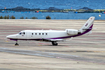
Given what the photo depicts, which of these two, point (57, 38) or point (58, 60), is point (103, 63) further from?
point (57, 38)

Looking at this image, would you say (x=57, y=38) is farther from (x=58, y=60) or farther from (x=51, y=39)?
(x=58, y=60)

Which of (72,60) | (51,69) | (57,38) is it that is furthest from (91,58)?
(57,38)

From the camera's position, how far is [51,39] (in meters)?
44.5

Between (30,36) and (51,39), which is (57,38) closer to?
(51,39)

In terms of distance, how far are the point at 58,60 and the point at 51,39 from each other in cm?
1460

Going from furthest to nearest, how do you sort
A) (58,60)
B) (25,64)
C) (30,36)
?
(30,36) < (58,60) < (25,64)

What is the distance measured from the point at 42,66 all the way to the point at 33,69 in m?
1.74

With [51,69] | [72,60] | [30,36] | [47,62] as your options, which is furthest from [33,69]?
[30,36]

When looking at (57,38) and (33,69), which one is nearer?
(33,69)

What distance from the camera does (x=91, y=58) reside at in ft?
104

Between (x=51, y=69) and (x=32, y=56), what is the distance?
793cm

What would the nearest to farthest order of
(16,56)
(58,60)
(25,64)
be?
(25,64) → (58,60) → (16,56)

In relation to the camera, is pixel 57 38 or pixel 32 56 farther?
pixel 57 38

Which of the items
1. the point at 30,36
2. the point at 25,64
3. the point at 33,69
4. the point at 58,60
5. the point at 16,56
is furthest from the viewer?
the point at 30,36
